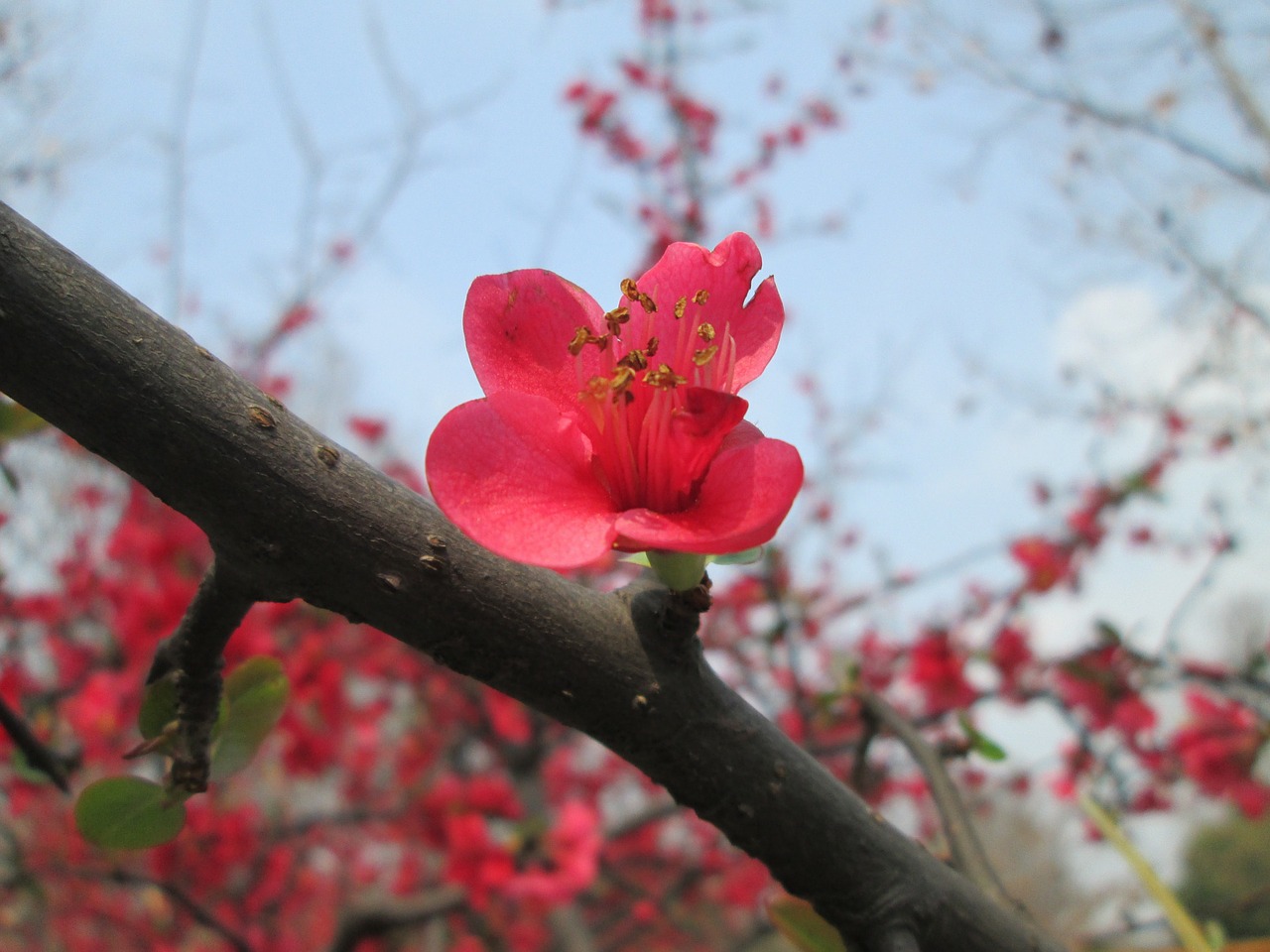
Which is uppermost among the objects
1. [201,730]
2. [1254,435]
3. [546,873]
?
[1254,435]

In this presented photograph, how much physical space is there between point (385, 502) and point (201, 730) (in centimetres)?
28

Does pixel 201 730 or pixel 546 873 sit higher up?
pixel 546 873

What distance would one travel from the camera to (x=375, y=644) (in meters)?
4.69

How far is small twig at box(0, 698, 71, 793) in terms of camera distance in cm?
→ 70

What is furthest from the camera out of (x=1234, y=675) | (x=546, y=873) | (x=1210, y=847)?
(x=1210, y=847)

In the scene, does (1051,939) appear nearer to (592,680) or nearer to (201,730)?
(592,680)

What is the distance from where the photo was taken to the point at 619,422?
51 cm

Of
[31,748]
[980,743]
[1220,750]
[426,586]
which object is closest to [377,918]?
[31,748]

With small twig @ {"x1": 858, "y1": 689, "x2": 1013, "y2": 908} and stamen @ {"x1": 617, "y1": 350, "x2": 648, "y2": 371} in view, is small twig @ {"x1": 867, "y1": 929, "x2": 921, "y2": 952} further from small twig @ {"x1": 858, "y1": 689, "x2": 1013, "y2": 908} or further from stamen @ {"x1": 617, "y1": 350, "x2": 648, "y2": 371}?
stamen @ {"x1": 617, "y1": 350, "x2": 648, "y2": 371}

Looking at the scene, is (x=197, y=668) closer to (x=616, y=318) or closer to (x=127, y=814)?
(x=127, y=814)

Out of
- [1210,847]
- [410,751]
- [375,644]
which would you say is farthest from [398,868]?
[1210,847]

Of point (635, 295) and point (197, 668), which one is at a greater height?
point (635, 295)

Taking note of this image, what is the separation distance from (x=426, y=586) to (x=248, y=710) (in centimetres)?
35

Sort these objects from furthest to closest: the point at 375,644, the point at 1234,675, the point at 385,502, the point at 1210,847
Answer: the point at 1210,847
the point at 375,644
the point at 1234,675
the point at 385,502
